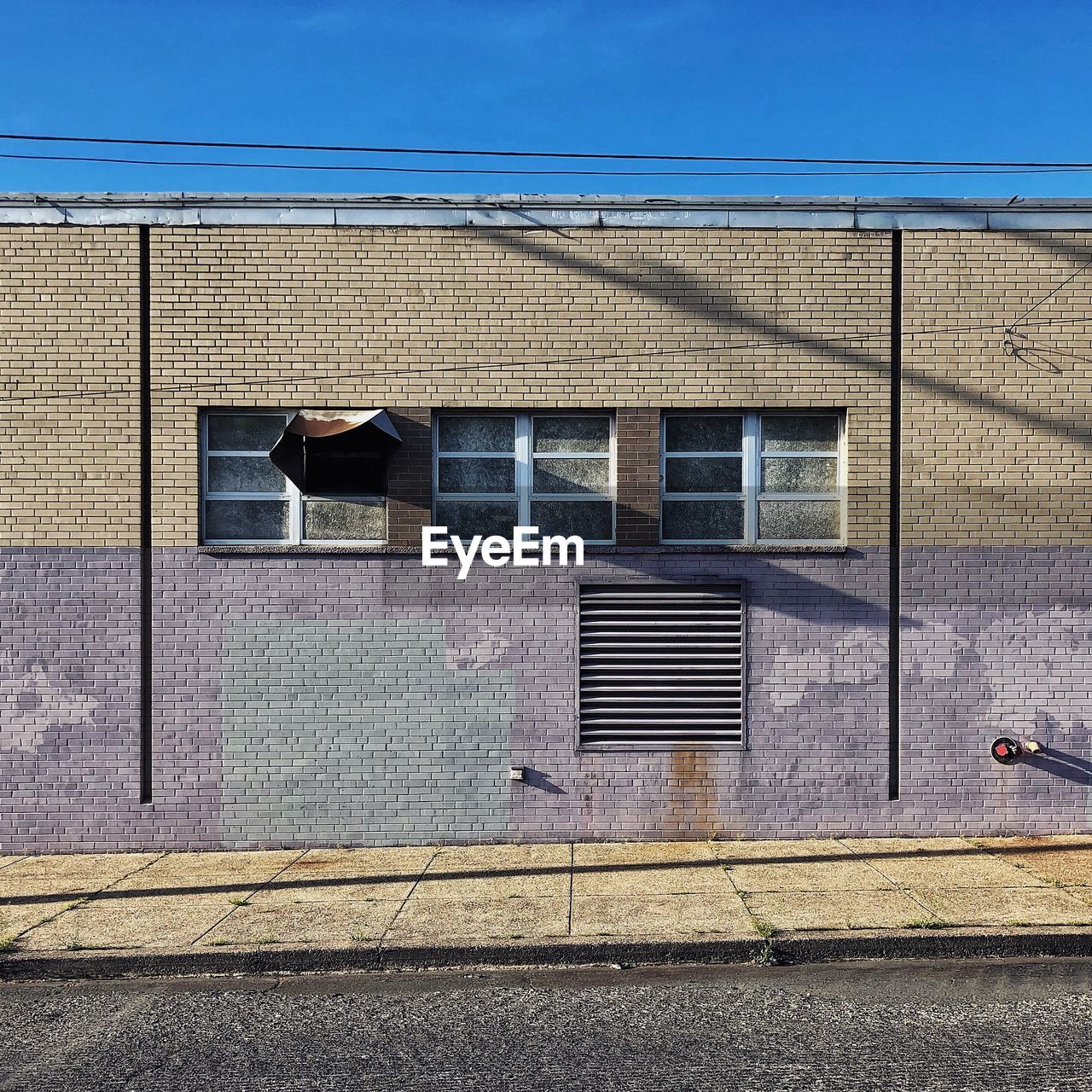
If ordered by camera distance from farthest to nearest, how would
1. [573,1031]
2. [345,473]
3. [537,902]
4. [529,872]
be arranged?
[345,473] < [529,872] < [537,902] < [573,1031]

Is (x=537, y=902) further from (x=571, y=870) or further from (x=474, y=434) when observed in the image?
(x=474, y=434)

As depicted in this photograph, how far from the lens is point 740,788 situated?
8.27 m

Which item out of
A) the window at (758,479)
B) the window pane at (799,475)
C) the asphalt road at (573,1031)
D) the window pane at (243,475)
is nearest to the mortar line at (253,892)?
the asphalt road at (573,1031)

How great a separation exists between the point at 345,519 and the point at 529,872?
11.6ft

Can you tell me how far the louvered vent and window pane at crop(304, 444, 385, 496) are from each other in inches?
86.1

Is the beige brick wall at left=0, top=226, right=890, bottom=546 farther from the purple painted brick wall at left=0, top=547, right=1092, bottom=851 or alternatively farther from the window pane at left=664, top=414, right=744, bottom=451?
the purple painted brick wall at left=0, top=547, right=1092, bottom=851

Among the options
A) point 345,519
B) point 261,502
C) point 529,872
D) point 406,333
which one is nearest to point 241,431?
point 261,502

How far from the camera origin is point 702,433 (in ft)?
28.0

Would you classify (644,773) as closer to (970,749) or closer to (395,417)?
(970,749)

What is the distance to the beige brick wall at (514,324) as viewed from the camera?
832cm

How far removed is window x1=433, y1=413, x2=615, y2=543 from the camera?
848 cm

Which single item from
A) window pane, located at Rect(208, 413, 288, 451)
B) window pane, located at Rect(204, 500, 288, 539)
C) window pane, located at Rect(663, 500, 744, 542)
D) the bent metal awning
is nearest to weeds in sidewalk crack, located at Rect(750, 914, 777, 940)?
window pane, located at Rect(663, 500, 744, 542)

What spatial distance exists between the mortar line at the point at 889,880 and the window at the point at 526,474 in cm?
343

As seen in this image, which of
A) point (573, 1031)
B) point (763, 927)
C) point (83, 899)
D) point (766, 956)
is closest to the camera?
point (573, 1031)
